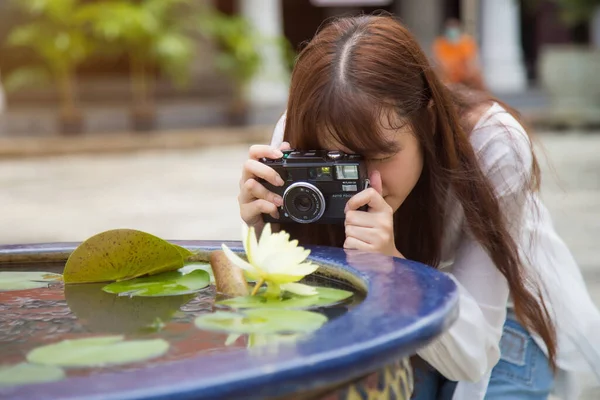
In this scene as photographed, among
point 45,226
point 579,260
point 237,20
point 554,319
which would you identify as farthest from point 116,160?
point 554,319

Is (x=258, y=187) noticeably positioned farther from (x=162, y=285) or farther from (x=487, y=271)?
(x=487, y=271)

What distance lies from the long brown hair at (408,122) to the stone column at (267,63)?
480 inches

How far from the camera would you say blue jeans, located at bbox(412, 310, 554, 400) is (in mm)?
1793

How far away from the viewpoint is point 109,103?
49.5ft

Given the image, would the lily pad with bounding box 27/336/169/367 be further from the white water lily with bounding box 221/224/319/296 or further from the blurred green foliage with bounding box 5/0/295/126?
the blurred green foliage with bounding box 5/0/295/126

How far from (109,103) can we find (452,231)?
13788 mm

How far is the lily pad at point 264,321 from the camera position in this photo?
3.34ft

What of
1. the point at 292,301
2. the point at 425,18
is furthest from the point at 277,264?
the point at 425,18

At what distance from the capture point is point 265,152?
4.90 feet

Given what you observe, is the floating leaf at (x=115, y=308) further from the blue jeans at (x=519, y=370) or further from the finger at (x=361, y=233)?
the blue jeans at (x=519, y=370)

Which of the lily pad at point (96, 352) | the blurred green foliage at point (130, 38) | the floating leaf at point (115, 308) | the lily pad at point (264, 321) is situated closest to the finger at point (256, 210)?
the floating leaf at point (115, 308)

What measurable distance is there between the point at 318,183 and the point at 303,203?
5cm

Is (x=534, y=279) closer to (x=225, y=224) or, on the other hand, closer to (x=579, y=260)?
(x=579, y=260)

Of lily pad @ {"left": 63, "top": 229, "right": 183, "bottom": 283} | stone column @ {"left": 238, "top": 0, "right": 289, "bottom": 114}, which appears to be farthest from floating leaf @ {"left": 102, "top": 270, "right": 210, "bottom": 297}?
stone column @ {"left": 238, "top": 0, "right": 289, "bottom": 114}
